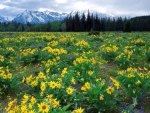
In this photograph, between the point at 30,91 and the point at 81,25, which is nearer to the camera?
the point at 30,91

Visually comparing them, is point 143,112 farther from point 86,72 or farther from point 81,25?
point 81,25

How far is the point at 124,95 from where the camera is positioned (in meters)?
6.88

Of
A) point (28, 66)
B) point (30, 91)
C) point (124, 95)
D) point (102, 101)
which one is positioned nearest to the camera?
point (102, 101)

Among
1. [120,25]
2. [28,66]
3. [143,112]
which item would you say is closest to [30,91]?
[143,112]

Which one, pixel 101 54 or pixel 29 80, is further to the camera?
pixel 101 54

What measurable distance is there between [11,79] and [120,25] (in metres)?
98.5

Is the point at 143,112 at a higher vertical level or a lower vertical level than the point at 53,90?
lower

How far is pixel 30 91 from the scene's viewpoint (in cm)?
746

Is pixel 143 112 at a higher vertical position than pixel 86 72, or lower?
lower

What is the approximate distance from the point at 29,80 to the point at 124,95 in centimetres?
232

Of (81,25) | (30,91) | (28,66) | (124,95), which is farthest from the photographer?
(81,25)

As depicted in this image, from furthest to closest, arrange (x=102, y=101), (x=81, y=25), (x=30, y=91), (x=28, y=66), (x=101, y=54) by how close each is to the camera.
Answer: (x=81, y=25) → (x=101, y=54) → (x=28, y=66) → (x=30, y=91) → (x=102, y=101)

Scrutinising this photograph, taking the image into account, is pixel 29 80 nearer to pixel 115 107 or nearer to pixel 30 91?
pixel 30 91

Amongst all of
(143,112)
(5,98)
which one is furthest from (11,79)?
(143,112)
